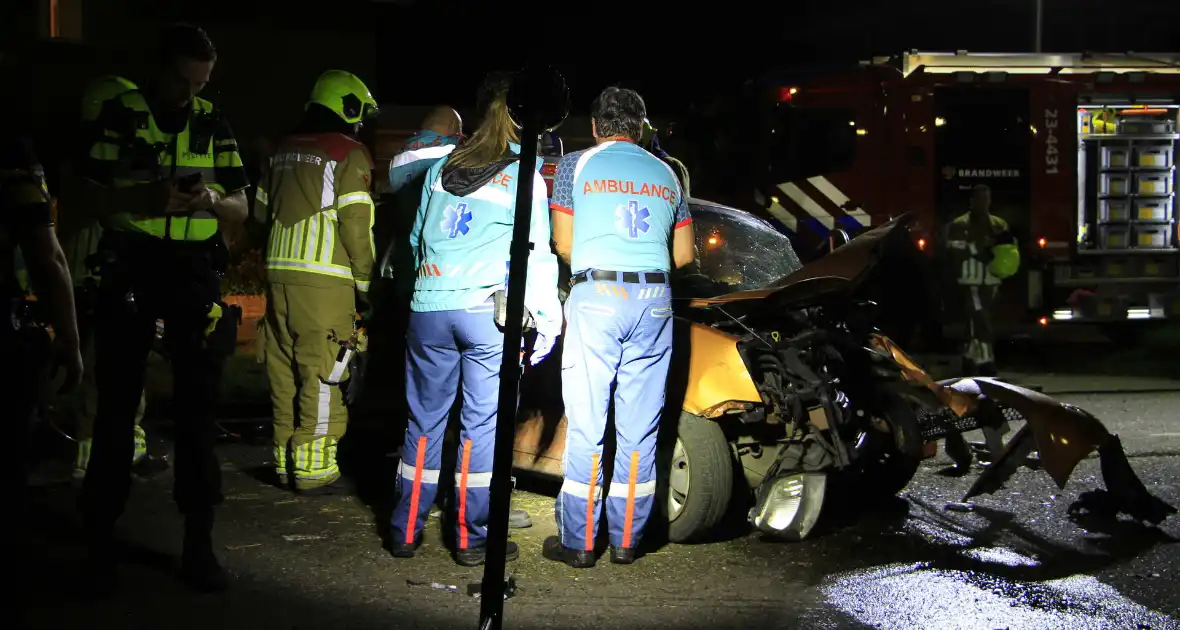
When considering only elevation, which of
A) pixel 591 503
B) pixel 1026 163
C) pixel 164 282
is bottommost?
pixel 591 503

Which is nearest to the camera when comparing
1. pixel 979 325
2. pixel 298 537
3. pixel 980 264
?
pixel 298 537

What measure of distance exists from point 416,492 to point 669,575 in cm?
111

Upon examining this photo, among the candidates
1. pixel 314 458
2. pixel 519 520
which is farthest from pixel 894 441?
pixel 314 458

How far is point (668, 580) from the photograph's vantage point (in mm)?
5023

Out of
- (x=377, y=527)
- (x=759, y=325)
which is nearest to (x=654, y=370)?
(x=759, y=325)

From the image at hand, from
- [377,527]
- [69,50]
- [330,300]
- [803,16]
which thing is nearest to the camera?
[377,527]

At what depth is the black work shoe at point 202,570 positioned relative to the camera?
4.59 metres

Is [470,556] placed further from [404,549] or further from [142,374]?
[142,374]

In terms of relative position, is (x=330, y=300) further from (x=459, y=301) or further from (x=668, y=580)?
(x=668, y=580)

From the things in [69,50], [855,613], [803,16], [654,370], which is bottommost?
[855,613]

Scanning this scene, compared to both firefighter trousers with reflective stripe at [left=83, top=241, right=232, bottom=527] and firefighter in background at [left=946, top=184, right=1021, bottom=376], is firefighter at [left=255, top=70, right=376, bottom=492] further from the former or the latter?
firefighter in background at [left=946, top=184, right=1021, bottom=376]

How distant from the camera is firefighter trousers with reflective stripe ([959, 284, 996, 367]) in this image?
483 inches

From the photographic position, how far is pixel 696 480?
5.42 meters

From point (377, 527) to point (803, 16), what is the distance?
91.2 ft
